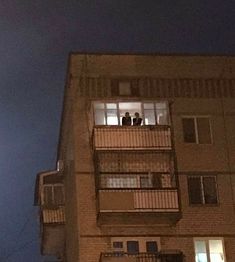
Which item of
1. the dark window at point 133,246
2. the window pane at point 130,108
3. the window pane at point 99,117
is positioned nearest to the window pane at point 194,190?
the dark window at point 133,246

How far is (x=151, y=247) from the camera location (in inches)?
1358

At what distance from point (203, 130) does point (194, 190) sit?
2.81 meters

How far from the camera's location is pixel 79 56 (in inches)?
1470

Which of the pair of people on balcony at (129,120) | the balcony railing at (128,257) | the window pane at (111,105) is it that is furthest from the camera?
the window pane at (111,105)

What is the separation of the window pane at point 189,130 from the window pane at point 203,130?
10.2 inches

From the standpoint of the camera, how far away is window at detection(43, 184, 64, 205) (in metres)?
40.6

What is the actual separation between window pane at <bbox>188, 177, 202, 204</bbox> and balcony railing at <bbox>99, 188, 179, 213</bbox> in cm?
115

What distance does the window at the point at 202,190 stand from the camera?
117 ft

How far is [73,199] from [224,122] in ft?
24.2

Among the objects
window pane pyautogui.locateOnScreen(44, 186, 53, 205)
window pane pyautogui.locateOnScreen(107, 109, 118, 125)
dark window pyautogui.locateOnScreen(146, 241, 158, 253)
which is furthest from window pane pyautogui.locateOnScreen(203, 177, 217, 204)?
window pane pyautogui.locateOnScreen(44, 186, 53, 205)

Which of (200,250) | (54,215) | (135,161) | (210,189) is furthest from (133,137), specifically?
(54,215)

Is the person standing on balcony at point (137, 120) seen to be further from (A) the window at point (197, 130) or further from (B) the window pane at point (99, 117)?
(A) the window at point (197, 130)

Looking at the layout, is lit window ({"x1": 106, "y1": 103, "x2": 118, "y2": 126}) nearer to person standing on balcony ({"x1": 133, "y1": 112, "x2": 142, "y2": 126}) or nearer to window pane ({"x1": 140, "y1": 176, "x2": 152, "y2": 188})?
person standing on balcony ({"x1": 133, "y1": 112, "x2": 142, "y2": 126})

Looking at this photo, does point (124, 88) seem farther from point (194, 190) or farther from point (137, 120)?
point (194, 190)
